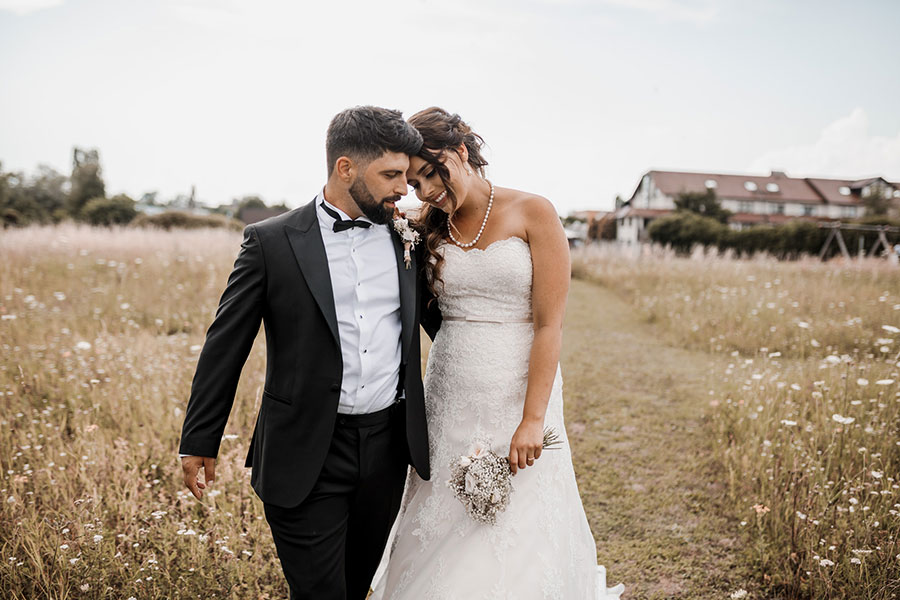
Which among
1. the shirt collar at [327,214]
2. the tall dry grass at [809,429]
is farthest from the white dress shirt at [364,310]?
the tall dry grass at [809,429]

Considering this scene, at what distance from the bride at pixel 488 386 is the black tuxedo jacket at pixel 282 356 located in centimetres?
67

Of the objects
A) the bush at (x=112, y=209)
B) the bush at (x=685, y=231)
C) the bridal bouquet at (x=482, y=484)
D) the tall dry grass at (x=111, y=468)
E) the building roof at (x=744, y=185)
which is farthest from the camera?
the building roof at (x=744, y=185)

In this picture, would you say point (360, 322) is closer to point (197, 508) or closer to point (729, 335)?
point (197, 508)

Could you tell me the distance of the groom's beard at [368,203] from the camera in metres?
2.25

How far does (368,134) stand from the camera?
2.19 meters

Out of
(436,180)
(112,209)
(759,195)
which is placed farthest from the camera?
(759,195)

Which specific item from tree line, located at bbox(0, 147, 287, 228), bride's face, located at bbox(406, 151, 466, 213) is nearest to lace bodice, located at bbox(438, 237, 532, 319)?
bride's face, located at bbox(406, 151, 466, 213)

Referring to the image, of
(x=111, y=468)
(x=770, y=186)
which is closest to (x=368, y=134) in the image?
(x=111, y=468)

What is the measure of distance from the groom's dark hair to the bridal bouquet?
131cm

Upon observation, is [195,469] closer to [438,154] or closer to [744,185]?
[438,154]

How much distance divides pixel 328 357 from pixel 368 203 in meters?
0.62

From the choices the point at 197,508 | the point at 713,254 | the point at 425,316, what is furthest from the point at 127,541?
the point at 713,254

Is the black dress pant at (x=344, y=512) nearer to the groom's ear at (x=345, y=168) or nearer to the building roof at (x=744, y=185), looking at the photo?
the groom's ear at (x=345, y=168)

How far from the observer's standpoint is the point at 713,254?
15.2m
